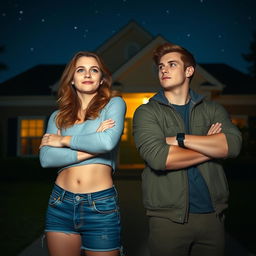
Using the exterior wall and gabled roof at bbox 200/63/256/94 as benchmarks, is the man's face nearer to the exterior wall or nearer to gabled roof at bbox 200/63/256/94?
gabled roof at bbox 200/63/256/94

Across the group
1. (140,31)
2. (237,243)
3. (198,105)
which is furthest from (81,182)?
(140,31)

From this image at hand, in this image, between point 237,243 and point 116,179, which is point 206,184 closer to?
Answer: point 237,243

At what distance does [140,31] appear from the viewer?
1833 cm

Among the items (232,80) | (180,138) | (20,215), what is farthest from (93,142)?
(232,80)

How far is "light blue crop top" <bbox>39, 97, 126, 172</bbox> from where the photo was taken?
2834 millimetres

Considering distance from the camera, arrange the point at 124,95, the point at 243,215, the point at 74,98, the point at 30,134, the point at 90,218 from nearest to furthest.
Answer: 1. the point at 90,218
2. the point at 74,98
3. the point at 243,215
4. the point at 124,95
5. the point at 30,134

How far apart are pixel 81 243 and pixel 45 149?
2.82ft

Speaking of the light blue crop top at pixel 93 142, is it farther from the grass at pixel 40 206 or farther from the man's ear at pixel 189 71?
the grass at pixel 40 206

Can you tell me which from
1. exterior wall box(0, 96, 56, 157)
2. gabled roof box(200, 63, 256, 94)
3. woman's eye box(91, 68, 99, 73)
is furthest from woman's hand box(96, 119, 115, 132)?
gabled roof box(200, 63, 256, 94)

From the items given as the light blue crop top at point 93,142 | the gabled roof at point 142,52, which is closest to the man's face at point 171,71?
the light blue crop top at point 93,142

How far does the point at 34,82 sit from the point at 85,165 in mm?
17472

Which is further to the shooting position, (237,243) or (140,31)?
(140,31)

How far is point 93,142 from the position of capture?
9.24ft

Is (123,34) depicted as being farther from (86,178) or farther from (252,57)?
(252,57)
